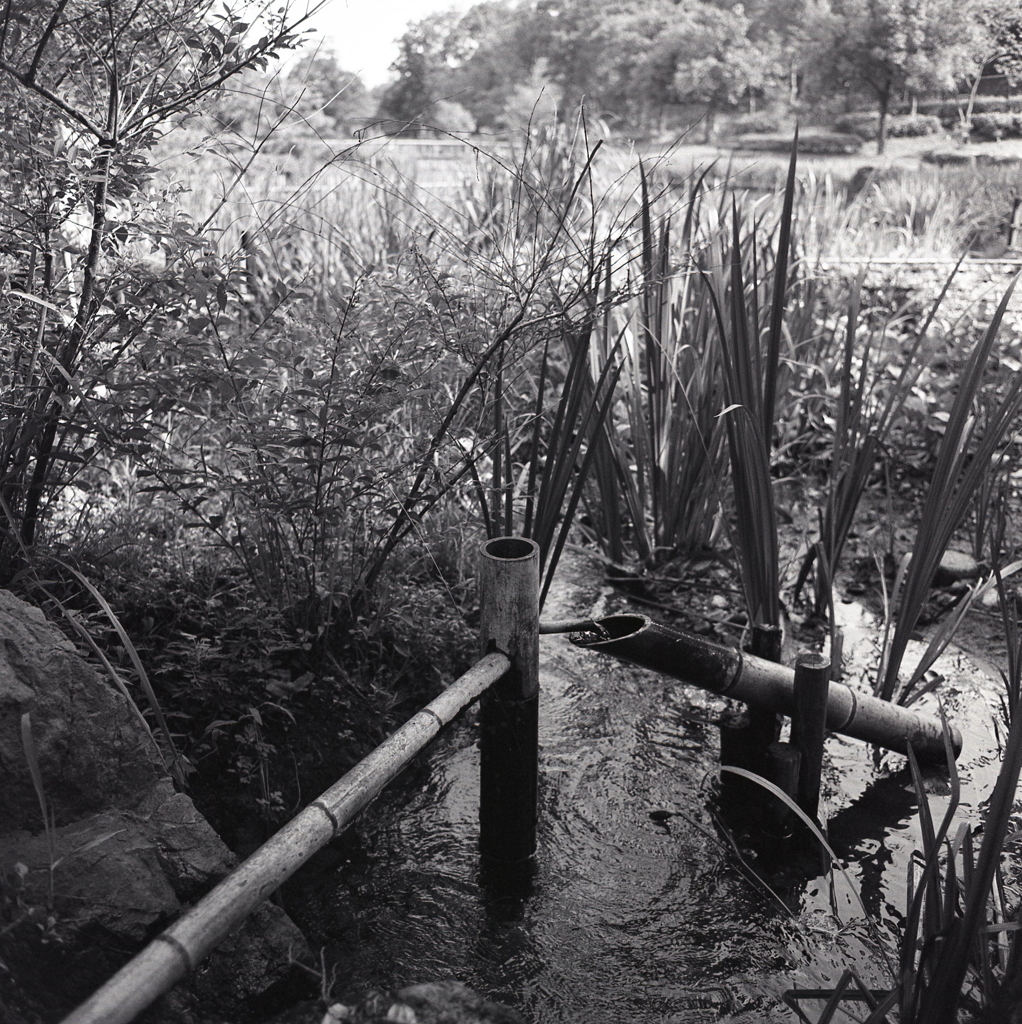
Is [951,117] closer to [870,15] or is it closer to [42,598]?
[870,15]

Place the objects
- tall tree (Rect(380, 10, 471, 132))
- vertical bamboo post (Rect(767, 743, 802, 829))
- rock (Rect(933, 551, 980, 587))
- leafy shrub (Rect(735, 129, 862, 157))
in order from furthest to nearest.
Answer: tall tree (Rect(380, 10, 471, 132))
leafy shrub (Rect(735, 129, 862, 157))
rock (Rect(933, 551, 980, 587))
vertical bamboo post (Rect(767, 743, 802, 829))

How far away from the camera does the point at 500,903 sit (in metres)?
1.86

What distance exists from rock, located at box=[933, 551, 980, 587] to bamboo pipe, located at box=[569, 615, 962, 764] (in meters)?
0.98

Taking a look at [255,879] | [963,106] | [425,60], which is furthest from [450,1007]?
[425,60]

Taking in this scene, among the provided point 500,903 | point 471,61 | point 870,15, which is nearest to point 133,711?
point 500,903

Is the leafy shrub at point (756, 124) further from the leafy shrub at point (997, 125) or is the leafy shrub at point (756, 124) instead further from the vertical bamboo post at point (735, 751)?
the vertical bamboo post at point (735, 751)

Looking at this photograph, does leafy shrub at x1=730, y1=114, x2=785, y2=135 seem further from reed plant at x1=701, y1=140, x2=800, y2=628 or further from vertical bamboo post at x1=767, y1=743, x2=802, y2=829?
vertical bamboo post at x1=767, y1=743, x2=802, y2=829

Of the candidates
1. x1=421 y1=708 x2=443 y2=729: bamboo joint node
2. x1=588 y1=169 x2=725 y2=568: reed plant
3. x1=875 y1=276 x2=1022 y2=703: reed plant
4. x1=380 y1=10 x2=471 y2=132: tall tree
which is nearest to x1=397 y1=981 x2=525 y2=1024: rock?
x1=421 y1=708 x2=443 y2=729: bamboo joint node

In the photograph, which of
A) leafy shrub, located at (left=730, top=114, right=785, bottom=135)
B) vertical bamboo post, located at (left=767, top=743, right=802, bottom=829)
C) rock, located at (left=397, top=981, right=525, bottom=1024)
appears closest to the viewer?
rock, located at (left=397, top=981, right=525, bottom=1024)

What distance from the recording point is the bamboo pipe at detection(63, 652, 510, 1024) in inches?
38.8

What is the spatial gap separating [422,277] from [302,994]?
1363mm

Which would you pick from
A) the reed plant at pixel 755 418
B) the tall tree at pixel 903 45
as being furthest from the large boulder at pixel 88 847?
the tall tree at pixel 903 45

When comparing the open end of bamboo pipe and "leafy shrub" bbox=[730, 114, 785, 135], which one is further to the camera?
"leafy shrub" bbox=[730, 114, 785, 135]

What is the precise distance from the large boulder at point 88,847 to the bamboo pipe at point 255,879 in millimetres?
192
